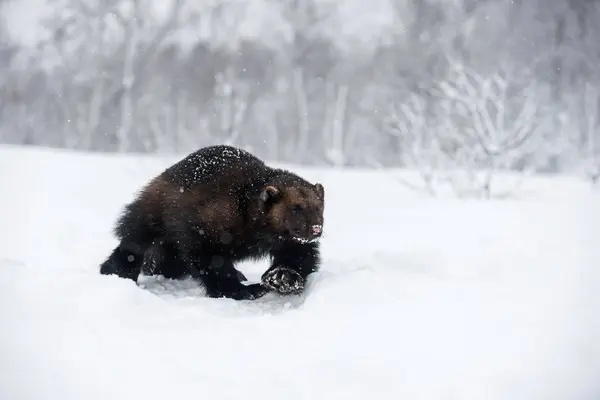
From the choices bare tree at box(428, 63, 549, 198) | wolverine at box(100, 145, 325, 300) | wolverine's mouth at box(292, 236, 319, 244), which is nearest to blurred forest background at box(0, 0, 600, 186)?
bare tree at box(428, 63, 549, 198)

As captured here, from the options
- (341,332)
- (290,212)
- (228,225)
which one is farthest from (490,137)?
(341,332)

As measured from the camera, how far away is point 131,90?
15.0m

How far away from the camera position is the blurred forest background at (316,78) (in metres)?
7.32

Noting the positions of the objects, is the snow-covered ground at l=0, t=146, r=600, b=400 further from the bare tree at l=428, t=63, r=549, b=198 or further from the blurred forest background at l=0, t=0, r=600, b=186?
the bare tree at l=428, t=63, r=549, b=198

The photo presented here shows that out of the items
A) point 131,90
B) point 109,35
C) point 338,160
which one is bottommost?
point 338,160

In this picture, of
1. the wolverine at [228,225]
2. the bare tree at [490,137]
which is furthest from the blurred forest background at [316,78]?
the wolverine at [228,225]

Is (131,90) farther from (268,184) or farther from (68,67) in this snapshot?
(268,184)

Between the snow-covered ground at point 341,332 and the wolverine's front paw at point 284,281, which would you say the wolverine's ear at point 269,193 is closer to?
the wolverine's front paw at point 284,281

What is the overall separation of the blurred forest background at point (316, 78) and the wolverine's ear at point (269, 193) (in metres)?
2.99

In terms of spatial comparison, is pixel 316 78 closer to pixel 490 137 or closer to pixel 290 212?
pixel 490 137

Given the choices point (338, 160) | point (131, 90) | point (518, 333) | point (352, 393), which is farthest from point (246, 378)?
point (131, 90)

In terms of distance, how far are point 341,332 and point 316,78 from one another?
13667mm

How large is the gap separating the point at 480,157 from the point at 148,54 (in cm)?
919

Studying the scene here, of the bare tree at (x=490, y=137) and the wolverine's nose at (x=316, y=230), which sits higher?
the bare tree at (x=490, y=137)
